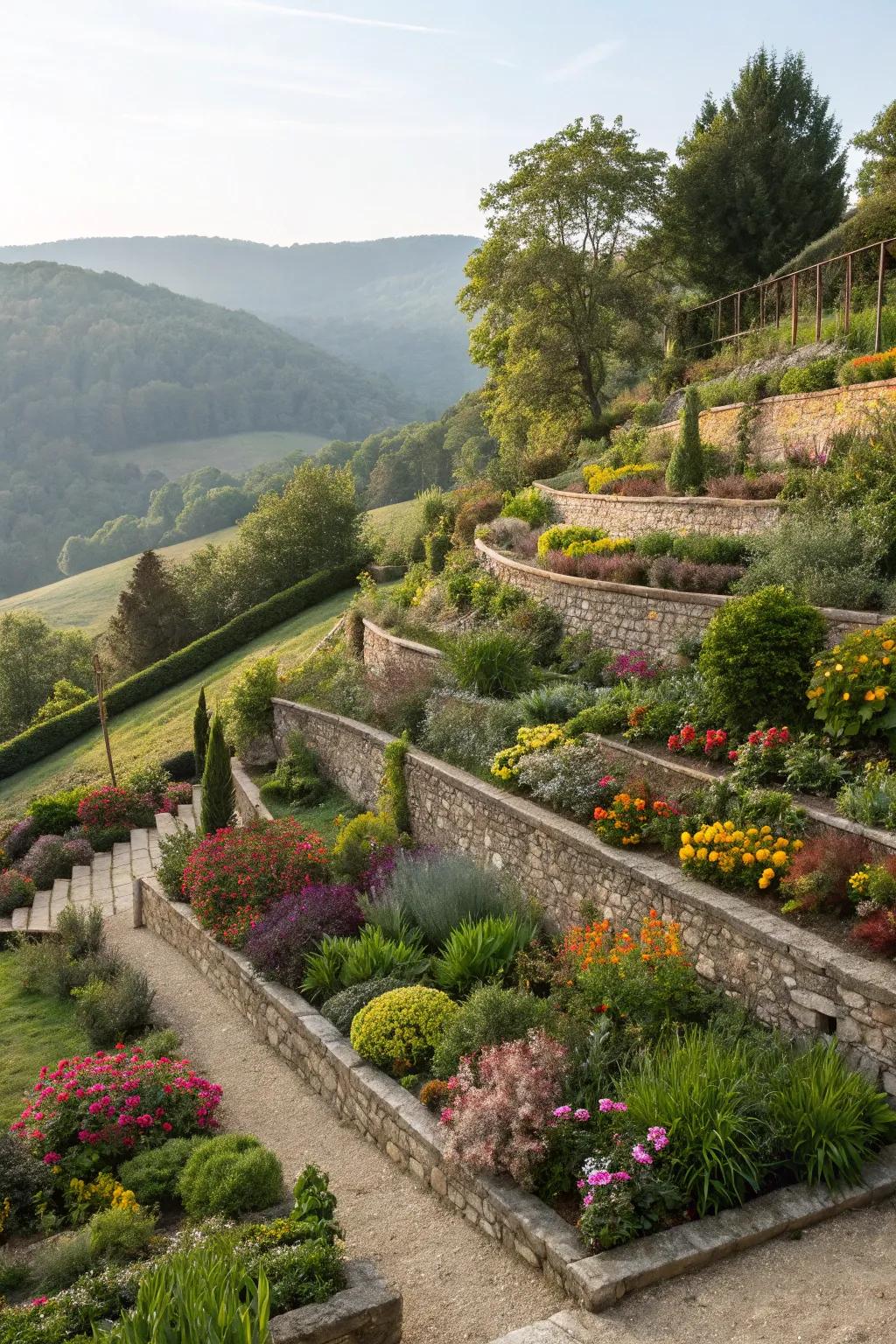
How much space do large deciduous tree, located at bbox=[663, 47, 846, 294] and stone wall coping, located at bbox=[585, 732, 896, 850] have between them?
71.3 ft

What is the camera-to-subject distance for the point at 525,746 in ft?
33.4

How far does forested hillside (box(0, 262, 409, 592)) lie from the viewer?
9962 centimetres

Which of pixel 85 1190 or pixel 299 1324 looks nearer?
pixel 299 1324

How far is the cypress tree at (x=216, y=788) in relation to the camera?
13469 mm

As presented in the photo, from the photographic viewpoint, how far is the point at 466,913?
8.71m

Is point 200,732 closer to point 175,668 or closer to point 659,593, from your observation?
point 659,593

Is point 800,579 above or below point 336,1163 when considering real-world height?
above

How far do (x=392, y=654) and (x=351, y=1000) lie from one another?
809cm

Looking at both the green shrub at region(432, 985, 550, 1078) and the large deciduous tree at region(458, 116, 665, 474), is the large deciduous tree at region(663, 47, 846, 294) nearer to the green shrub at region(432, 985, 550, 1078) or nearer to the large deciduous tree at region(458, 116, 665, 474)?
the large deciduous tree at region(458, 116, 665, 474)

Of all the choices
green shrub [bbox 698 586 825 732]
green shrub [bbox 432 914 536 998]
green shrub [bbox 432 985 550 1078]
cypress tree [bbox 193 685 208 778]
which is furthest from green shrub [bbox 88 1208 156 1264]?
cypress tree [bbox 193 685 208 778]

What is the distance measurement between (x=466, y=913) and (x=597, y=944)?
1.65m

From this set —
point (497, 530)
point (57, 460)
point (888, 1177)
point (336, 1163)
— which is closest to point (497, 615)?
point (497, 530)

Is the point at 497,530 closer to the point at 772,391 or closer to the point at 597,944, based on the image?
the point at 772,391

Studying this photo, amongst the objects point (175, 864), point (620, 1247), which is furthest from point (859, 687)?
point (175, 864)
